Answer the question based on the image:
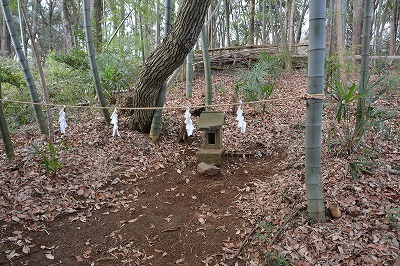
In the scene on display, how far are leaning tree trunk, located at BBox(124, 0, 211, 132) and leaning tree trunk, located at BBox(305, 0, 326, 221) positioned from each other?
2276 millimetres

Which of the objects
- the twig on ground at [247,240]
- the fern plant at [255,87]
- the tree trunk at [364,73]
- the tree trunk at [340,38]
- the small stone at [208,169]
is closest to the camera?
the twig on ground at [247,240]

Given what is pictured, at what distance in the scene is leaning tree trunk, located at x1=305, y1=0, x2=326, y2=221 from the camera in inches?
A: 95.7

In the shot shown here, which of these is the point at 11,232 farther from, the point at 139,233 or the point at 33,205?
the point at 139,233

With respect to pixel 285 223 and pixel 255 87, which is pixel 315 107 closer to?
pixel 285 223

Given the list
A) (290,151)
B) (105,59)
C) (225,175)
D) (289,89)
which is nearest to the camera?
(225,175)

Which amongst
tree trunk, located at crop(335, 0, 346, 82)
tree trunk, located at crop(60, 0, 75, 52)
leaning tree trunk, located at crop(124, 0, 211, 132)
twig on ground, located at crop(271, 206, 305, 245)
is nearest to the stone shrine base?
leaning tree trunk, located at crop(124, 0, 211, 132)

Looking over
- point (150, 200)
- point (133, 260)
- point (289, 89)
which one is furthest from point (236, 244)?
point (289, 89)

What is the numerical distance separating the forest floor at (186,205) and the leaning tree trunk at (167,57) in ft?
1.81

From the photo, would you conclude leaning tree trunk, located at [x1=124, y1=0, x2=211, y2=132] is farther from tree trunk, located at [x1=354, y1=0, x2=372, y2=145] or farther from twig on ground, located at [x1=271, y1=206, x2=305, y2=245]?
twig on ground, located at [x1=271, y1=206, x2=305, y2=245]

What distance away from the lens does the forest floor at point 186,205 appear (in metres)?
2.75

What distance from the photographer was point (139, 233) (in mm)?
3250

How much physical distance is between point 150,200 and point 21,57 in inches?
117

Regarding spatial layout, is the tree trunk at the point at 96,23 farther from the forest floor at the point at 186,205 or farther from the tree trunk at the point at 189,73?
the forest floor at the point at 186,205

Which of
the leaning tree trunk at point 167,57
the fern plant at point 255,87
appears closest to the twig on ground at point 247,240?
the leaning tree trunk at point 167,57
